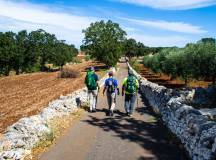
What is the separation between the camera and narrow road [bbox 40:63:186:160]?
1106cm

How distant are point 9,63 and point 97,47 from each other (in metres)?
18.9

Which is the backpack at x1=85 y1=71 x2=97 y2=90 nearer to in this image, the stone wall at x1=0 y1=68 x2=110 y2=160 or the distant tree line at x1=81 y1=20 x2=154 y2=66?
the stone wall at x1=0 y1=68 x2=110 y2=160

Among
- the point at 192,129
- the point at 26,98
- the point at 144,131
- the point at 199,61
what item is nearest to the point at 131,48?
the point at 199,61

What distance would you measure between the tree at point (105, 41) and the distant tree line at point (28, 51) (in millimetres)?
12231

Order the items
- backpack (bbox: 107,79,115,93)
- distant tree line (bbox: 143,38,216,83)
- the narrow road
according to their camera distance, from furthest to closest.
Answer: distant tree line (bbox: 143,38,216,83) < backpack (bbox: 107,79,115,93) < the narrow road

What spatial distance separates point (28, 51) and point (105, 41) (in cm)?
1854

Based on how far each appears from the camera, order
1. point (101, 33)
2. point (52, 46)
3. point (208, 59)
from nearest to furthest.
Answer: point (208, 59)
point (101, 33)
point (52, 46)

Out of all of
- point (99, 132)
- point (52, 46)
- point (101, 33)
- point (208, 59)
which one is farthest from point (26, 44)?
point (99, 132)

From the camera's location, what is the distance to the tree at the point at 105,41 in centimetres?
7538

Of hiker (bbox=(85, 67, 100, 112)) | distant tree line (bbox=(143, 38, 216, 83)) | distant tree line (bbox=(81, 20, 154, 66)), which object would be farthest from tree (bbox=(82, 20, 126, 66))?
hiker (bbox=(85, 67, 100, 112))

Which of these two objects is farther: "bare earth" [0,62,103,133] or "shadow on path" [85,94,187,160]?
"bare earth" [0,62,103,133]

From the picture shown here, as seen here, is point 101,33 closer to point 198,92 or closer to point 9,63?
point 9,63

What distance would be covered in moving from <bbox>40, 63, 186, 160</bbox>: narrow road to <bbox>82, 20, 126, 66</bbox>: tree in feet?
191

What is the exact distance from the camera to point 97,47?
7806 centimetres
